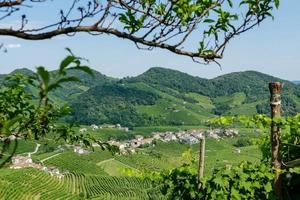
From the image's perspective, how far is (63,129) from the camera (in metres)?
5.83

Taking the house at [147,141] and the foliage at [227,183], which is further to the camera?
the house at [147,141]

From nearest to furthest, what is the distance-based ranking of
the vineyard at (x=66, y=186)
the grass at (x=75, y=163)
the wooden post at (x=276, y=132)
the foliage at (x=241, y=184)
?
1. the wooden post at (x=276, y=132)
2. the foliage at (x=241, y=184)
3. the vineyard at (x=66, y=186)
4. the grass at (x=75, y=163)

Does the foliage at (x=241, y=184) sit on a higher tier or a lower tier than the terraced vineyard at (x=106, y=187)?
higher

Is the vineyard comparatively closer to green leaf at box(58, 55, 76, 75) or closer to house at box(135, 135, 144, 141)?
green leaf at box(58, 55, 76, 75)

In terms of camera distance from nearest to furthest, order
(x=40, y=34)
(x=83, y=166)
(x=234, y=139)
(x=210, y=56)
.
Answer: (x=40, y=34), (x=210, y=56), (x=83, y=166), (x=234, y=139)

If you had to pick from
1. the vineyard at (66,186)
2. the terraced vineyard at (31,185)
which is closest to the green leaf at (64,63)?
the vineyard at (66,186)

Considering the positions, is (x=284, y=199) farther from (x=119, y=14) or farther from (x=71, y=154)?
(x=71, y=154)

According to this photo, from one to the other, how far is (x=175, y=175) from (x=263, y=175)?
1.48m

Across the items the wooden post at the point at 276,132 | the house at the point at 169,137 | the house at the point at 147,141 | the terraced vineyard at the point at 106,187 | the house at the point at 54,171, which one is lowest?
the terraced vineyard at the point at 106,187

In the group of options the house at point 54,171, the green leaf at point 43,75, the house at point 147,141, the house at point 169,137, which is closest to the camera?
the green leaf at point 43,75

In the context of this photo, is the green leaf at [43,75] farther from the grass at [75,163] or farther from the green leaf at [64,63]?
the grass at [75,163]

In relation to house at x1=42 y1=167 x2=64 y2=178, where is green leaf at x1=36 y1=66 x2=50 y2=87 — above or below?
above

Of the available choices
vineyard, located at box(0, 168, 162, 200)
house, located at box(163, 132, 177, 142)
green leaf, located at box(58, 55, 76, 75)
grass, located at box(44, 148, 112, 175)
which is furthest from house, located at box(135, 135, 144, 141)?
green leaf, located at box(58, 55, 76, 75)

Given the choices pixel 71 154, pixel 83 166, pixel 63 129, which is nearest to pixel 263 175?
pixel 63 129
